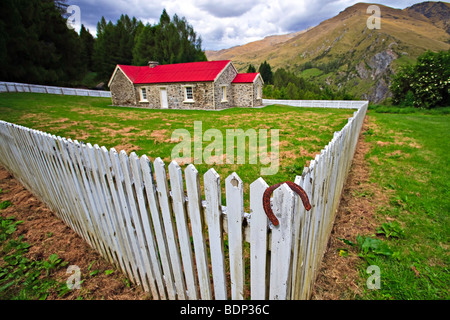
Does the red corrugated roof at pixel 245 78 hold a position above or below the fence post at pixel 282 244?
above

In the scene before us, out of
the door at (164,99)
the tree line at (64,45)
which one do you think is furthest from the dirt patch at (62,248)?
the tree line at (64,45)

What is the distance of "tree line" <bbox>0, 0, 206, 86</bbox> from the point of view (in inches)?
951

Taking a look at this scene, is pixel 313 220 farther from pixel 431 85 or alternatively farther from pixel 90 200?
pixel 431 85

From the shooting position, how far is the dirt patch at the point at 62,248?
2.25m

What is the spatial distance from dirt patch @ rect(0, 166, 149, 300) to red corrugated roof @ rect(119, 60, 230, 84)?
57.7 feet

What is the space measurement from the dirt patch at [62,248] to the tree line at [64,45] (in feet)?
93.3

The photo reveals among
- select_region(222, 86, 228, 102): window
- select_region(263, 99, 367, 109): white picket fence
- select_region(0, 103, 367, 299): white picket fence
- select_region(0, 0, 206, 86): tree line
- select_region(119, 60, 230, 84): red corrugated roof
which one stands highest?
select_region(0, 0, 206, 86): tree line

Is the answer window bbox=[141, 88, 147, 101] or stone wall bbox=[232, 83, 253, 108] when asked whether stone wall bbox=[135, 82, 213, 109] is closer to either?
window bbox=[141, 88, 147, 101]

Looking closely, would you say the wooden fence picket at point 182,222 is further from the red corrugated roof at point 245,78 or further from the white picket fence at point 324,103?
the white picket fence at point 324,103

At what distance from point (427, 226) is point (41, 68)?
39372 mm

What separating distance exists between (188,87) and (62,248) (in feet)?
64.0

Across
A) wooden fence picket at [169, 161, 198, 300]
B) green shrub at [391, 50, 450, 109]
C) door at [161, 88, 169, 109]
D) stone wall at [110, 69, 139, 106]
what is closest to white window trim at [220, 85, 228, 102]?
door at [161, 88, 169, 109]

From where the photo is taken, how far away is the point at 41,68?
1102 inches

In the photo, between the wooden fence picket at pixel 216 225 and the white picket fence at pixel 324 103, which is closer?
the wooden fence picket at pixel 216 225
